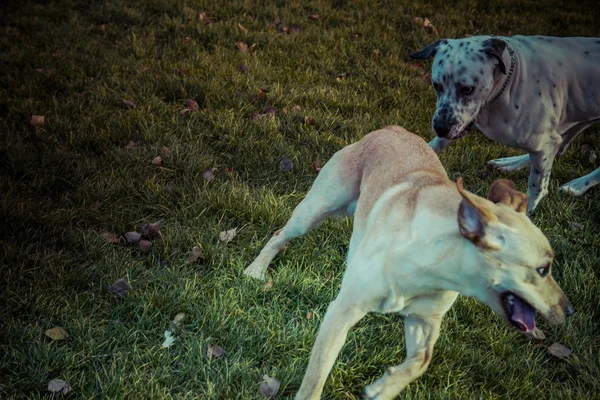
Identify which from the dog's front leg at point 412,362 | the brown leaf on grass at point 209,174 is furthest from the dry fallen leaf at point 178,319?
the brown leaf on grass at point 209,174

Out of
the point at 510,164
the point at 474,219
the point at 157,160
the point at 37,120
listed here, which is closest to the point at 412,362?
the point at 474,219

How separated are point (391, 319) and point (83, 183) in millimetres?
2571

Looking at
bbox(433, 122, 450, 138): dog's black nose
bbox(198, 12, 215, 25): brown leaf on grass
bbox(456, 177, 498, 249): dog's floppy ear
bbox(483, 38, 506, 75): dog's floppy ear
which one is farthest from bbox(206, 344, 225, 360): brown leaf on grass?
bbox(198, 12, 215, 25): brown leaf on grass

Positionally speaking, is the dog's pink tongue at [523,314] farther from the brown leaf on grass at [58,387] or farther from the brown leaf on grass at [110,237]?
Result: the brown leaf on grass at [110,237]

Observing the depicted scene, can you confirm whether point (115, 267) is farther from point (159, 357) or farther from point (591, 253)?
point (591, 253)

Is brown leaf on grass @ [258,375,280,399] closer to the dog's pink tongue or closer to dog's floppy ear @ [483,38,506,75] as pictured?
the dog's pink tongue

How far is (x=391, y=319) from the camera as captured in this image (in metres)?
3.48

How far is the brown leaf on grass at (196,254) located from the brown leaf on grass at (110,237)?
21.5 inches

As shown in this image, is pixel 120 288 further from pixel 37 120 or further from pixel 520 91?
pixel 520 91

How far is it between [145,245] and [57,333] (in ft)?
3.07

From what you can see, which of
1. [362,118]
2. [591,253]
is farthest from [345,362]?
[362,118]

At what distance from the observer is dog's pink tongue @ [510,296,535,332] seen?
91.5 inches

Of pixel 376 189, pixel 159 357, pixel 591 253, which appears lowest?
pixel 591 253

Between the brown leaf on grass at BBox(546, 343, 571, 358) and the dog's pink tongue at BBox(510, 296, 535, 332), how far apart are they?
Result: 1.20 m
